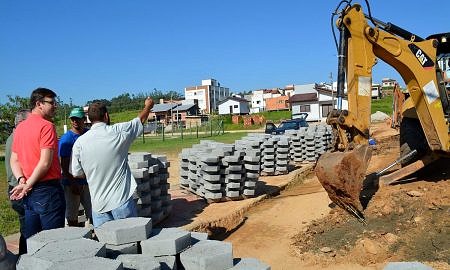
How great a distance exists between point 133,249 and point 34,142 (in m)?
1.33

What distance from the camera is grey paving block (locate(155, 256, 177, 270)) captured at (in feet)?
12.0

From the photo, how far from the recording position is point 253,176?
9.36 metres

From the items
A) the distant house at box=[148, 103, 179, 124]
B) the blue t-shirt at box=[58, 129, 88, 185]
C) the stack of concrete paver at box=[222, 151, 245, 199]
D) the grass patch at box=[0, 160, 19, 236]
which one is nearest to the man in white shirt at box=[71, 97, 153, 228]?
the blue t-shirt at box=[58, 129, 88, 185]

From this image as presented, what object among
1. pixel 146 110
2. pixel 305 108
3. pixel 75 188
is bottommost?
pixel 75 188

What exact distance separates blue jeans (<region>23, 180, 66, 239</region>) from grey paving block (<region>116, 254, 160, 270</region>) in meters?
0.92

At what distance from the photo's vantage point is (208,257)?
360 cm

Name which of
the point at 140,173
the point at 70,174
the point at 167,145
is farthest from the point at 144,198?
the point at 167,145

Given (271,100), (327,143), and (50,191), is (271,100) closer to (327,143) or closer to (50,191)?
(327,143)

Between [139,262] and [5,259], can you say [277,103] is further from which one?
[5,259]

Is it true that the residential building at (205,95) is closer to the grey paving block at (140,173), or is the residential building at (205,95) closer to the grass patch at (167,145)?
the grass patch at (167,145)

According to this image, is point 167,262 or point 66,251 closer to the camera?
point 66,251

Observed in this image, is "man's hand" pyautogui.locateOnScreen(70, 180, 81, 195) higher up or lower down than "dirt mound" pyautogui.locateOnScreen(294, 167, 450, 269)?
higher up

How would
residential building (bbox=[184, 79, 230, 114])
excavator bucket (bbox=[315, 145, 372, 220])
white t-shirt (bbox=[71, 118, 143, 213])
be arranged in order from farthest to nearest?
residential building (bbox=[184, 79, 230, 114]) → excavator bucket (bbox=[315, 145, 372, 220]) → white t-shirt (bbox=[71, 118, 143, 213])

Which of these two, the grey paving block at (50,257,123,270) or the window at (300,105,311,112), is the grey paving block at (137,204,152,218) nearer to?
the grey paving block at (50,257,123,270)
